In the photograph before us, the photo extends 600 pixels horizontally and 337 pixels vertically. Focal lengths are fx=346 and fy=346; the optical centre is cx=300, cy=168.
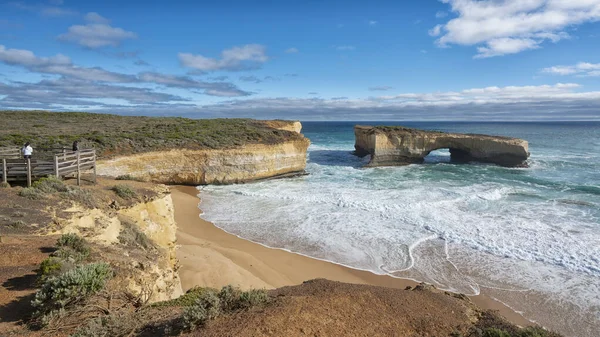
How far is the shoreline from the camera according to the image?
34.4 feet

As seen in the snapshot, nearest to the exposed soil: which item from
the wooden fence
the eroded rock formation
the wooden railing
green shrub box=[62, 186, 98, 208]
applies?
green shrub box=[62, 186, 98, 208]

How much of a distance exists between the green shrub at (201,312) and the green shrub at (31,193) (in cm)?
737

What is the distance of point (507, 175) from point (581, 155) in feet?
72.4

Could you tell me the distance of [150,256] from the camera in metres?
8.03

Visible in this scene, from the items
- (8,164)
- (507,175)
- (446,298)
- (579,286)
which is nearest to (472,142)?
(507,175)

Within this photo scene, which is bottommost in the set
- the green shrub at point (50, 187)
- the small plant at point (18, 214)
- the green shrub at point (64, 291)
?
the green shrub at point (64, 291)

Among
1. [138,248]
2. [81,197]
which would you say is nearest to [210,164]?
[81,197]

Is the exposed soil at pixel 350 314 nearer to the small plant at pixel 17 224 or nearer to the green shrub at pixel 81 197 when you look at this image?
the small plant at pixel 17 224

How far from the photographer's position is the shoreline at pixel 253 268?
10.5 metres

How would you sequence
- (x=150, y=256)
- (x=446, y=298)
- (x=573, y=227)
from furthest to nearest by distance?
(x=573, y=227), (x=150, y=256), (x=446, y=298)

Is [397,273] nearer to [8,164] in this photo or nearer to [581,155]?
[8,164]

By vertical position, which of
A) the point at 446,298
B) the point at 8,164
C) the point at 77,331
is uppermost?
the point at 8,164

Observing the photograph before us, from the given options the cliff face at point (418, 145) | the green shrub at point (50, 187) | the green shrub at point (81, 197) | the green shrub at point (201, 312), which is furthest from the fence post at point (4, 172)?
the cliff face at point (418, 145)

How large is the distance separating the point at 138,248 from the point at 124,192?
3.40m
